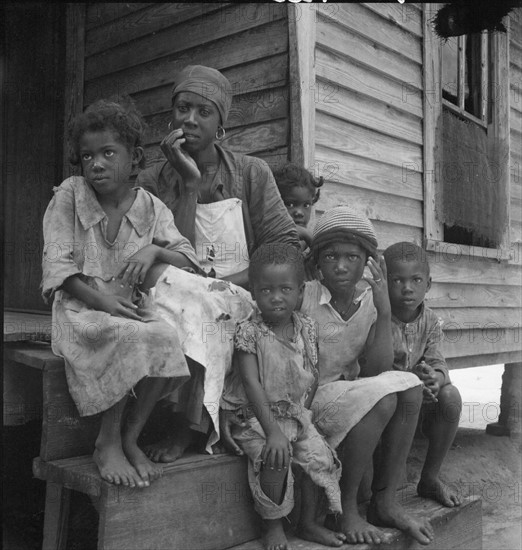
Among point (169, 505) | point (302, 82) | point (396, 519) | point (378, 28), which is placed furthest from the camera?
point (378, 28)

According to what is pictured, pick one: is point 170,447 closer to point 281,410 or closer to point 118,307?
point 281,410

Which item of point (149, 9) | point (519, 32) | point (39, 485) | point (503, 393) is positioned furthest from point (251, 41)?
point (503, 393)

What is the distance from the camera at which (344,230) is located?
302 cm

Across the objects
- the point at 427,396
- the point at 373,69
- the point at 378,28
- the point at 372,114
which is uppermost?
the point at 378,28

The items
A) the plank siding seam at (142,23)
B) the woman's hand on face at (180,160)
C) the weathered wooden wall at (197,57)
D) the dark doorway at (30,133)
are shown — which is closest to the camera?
the woman's hand on face at (180,160)

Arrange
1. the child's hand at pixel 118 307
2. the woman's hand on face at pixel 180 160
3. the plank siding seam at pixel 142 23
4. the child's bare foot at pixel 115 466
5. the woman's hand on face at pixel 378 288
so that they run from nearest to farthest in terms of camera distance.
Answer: the child's bare foot at pixel 115 466, the child's hand at pixel 118 307, the woman's hand on face at pixel 378 288, the woman's hand on face at pixel 180 160, the plank siding seam at pixel 142 23

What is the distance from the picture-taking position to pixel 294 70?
420 cm

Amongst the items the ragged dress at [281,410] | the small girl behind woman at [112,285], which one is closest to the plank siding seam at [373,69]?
the small girl behind woman at [112,285]

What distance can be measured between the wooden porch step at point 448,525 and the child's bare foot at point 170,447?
3.14ft

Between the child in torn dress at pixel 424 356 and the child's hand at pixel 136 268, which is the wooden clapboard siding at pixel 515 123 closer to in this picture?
the child in torn dress at pixel 424 356

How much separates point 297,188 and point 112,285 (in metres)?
1.57

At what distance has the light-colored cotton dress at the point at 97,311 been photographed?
2.36 m

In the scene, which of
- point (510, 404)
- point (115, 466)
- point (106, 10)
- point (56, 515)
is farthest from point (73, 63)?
point (510, 404)

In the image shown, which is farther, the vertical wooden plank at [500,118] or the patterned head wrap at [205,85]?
the vertical wooden plank at [500,118]
